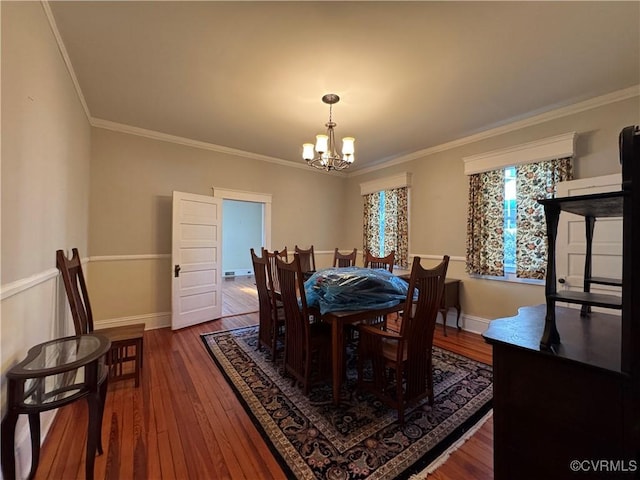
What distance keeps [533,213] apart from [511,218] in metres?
0.25

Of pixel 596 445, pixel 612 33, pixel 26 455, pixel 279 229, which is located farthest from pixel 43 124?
pixel 612 33

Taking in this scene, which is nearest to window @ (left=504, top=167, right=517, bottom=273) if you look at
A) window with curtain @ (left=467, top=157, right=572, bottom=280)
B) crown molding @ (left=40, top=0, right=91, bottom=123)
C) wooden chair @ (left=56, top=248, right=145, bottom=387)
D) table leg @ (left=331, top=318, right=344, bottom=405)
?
window with curtain @ (left=467, top=157, right=572, bottom=280)

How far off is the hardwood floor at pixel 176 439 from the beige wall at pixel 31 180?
8.0 inches

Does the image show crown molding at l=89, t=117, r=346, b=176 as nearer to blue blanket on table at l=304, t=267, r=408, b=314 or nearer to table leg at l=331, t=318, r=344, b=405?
blue blanket on table at l=304, t=267, r=408, b=314

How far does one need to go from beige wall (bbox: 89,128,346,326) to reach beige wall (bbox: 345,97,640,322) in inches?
114

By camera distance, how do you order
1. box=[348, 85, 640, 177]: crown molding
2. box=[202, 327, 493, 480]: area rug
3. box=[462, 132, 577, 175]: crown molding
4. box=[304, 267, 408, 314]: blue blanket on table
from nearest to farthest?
box=[202, 327, 493, 480]: area rug → box=[304, 267, 408, 314]: blue blanket on table → box=[348, 85, 640, 177]: crown molding → box=[462, 132, 577, 175]: crown molding

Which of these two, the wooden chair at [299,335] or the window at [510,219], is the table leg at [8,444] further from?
the window at [510,219]

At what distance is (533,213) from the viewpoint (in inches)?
123

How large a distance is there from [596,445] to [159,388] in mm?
2698

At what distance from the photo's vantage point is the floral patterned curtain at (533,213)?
302 cm

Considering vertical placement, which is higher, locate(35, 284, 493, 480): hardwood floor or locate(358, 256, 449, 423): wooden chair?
locate(358, 256, 449, 423): wooden chair

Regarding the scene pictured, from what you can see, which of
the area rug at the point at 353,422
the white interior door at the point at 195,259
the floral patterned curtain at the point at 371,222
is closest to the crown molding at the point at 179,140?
the white interior door at the point at 195,259

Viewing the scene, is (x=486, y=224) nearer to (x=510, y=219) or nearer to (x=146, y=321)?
(x=510, y=219)

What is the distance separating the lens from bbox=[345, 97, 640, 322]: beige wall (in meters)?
2.72
